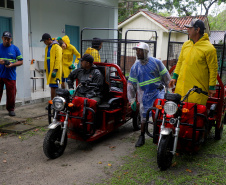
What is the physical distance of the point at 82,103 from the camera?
4.44m

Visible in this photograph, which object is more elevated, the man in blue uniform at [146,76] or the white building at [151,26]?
the white building at [151,26]

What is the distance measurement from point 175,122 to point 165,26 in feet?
59.2

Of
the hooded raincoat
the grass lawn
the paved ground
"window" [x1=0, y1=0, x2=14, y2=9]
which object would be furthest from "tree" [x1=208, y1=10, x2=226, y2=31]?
the paved ground

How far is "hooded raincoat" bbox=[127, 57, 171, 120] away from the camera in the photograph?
15.3 feet

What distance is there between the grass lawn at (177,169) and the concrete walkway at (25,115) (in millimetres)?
2577

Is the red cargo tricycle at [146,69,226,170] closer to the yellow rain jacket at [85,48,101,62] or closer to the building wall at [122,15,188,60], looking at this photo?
the yellow rain jacket at [85,48,101,62]

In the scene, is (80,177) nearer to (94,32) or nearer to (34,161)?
(34,161)

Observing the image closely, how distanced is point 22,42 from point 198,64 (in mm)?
4941

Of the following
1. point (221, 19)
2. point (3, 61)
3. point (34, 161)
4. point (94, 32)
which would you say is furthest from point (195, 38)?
point (221, 19)

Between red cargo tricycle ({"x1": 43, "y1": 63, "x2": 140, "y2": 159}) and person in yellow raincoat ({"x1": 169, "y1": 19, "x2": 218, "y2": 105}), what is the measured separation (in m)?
1.32

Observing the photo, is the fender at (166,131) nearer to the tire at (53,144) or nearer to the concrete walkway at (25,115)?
the tire at (53,144)

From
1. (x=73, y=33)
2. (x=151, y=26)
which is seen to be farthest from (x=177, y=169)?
(x=151, y=26)

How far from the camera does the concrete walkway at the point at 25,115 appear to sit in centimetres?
562

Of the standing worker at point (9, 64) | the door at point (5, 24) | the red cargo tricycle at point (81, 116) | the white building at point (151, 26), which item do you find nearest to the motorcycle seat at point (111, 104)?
Result: the red cargo tricycle at point (81, 116)
